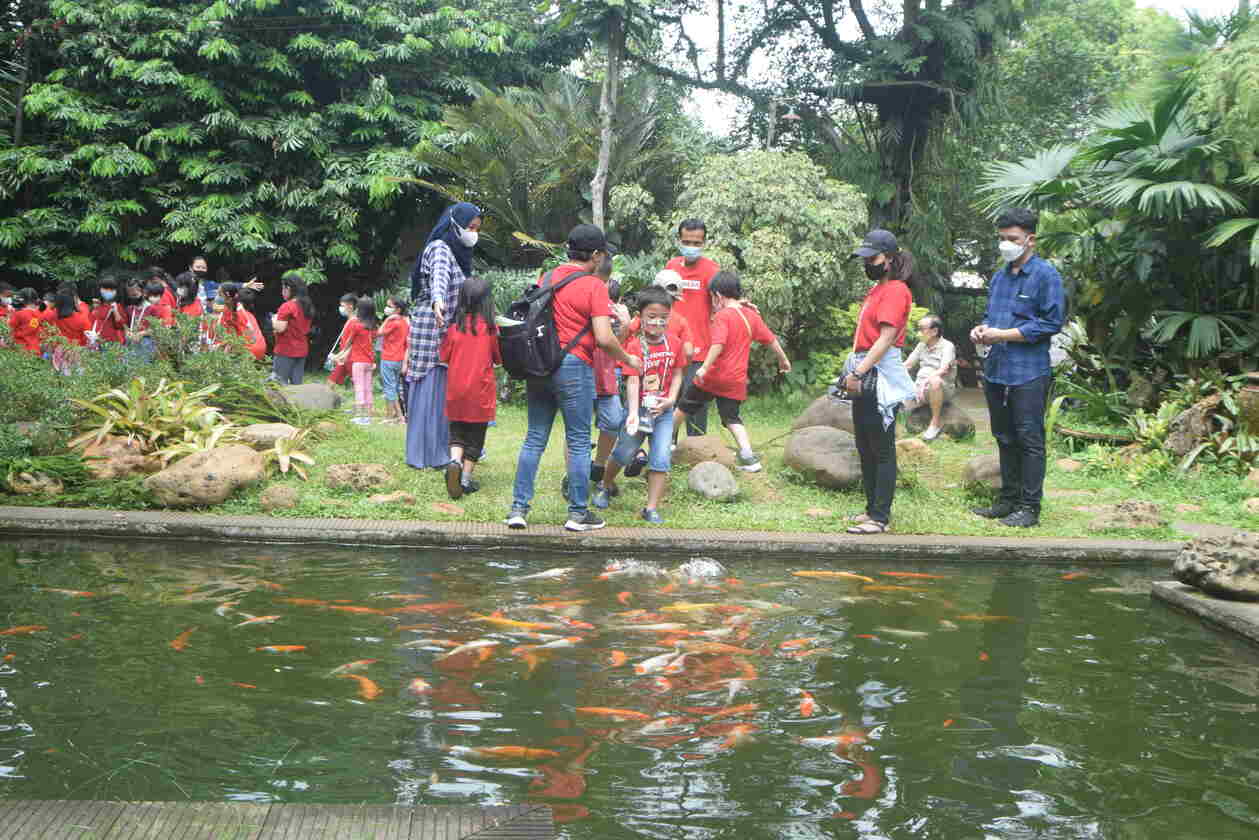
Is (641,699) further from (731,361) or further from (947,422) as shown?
(947,422)

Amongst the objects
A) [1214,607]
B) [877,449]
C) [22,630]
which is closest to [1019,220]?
[877,449]

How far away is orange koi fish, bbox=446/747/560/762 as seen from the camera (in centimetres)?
397

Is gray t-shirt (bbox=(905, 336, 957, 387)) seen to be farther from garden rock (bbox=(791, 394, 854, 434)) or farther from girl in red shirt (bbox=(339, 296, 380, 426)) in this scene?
girl in red shirt (bbox=(339, 296, 380, 426))

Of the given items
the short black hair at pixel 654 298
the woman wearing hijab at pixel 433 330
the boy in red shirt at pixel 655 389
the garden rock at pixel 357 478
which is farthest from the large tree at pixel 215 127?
the boy in red shirt at pixel 655 389

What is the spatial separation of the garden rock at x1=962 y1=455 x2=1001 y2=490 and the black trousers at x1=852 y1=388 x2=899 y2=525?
138cm

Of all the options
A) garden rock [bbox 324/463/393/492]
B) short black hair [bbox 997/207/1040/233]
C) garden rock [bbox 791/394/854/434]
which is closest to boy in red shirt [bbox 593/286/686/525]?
garden rock [bbox 324/463/393/492]

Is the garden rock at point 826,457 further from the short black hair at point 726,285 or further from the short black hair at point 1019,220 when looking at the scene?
the short black hair at point 1019,220

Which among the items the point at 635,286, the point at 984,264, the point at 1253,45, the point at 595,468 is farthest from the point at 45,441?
the point at 984,264

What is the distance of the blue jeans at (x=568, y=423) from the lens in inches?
286

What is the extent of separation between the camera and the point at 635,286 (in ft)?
48.6

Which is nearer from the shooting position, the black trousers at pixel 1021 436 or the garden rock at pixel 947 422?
the black trousers at pixel 1021 436

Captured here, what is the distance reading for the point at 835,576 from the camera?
22.7 feet

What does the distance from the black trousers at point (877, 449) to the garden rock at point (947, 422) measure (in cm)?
459

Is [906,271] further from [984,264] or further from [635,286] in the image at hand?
[984,264]
